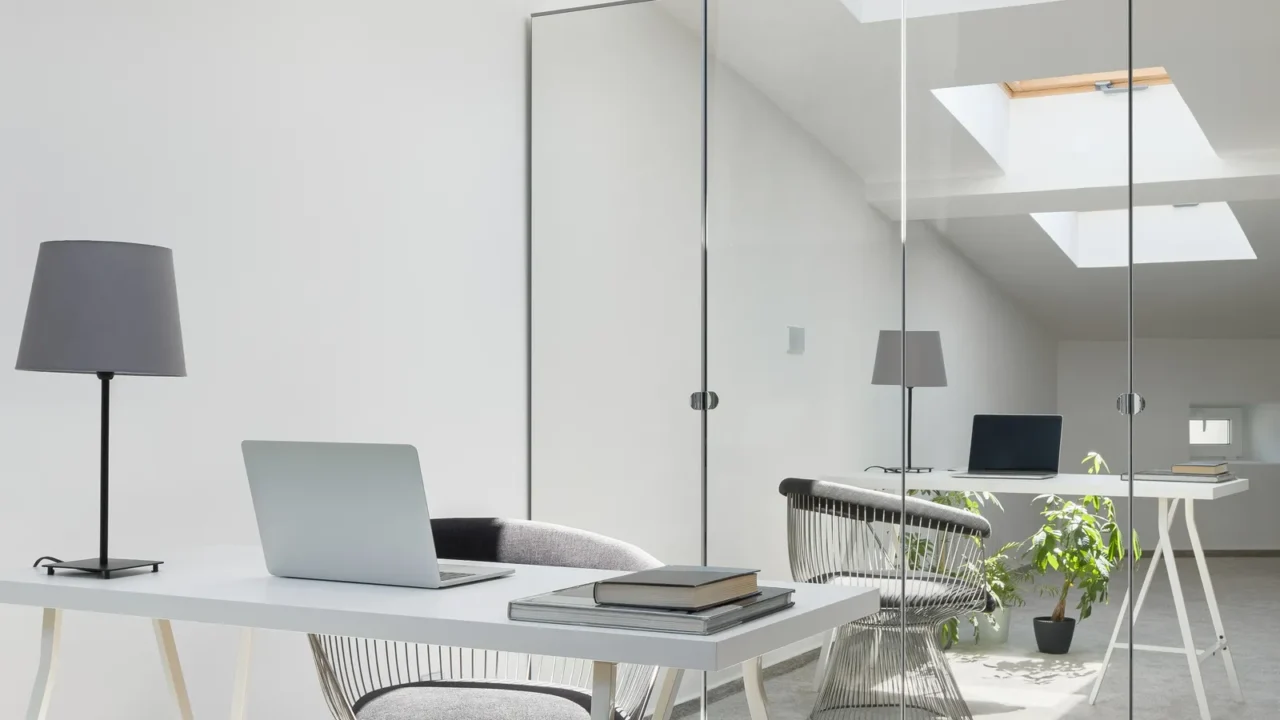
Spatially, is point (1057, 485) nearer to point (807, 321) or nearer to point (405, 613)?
point (807, 321)

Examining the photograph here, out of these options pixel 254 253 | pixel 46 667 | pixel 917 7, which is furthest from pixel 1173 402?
pixel 46 667

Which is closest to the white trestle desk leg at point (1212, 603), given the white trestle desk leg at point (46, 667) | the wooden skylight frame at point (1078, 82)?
the wooden skylight frame at point (1078, 82)

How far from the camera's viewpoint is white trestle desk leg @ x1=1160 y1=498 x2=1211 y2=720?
2.98 metres

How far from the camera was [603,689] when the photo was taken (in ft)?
5.17

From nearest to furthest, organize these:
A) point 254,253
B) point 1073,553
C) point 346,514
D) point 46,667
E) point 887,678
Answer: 1. point 346,514
2. point 46,667
3. point 254,253
4. point 1073,553
5. point 887,678

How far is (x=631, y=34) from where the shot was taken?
12.7ft

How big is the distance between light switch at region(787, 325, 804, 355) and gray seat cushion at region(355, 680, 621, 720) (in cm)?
145

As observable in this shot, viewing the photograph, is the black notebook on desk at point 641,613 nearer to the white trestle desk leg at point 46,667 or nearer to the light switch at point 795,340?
the white trestle desk leg at point 46,667

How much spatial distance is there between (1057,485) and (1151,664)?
501 mm

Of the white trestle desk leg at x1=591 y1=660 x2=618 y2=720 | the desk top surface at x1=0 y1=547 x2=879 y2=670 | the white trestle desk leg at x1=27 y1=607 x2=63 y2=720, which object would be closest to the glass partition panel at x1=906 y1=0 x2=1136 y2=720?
the desk top surface at x1=0 y1=547 x2=879 y2=670

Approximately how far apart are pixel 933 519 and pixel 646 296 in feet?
3.73

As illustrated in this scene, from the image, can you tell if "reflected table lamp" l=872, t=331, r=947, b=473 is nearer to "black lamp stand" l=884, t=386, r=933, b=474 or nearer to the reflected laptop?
"black lamp stand" l=884, t=386, r=933, b=474

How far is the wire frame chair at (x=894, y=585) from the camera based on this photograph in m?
3.23

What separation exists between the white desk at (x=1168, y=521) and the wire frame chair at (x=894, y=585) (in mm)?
175
